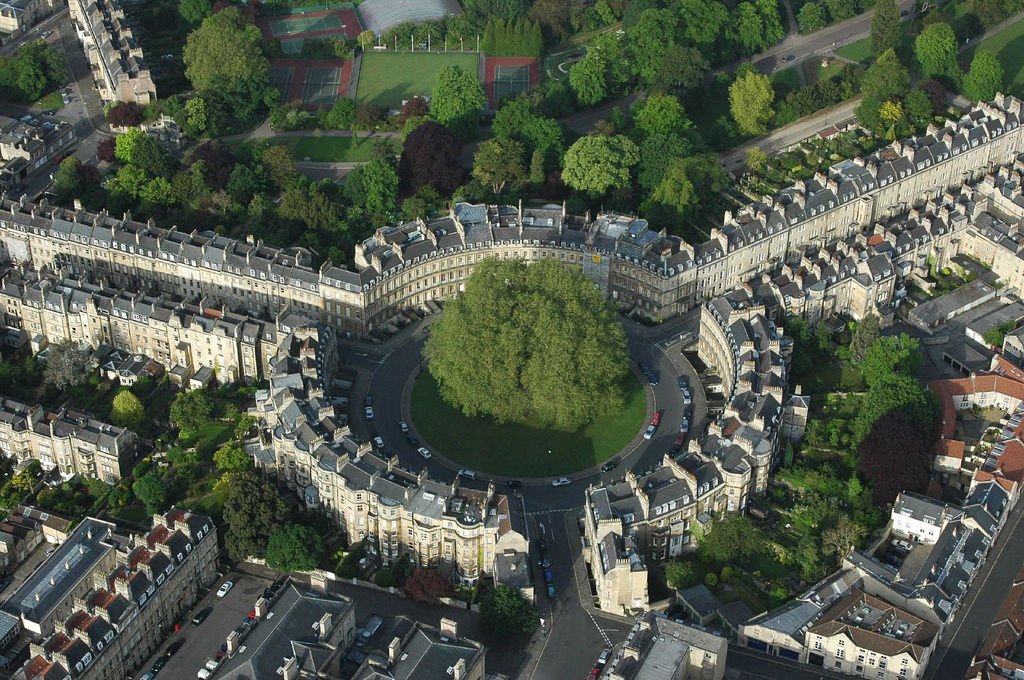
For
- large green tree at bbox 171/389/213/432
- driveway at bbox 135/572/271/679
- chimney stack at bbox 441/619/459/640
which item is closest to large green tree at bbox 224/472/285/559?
driveway at bbox 135/572/271/679

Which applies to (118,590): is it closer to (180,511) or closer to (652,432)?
(180,511)

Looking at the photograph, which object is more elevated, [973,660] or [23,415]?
[23,415]

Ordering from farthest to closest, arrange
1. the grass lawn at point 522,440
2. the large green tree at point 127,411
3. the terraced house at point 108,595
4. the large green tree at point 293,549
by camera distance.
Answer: the large green tree at point 127,411 < the grass lawn at point 522,440 < the large green tree at point 293,549 < the terraced house at point 108,595

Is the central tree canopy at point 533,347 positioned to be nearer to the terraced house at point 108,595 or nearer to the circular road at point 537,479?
the circular road at point 537,479

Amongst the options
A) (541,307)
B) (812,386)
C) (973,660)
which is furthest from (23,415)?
(973,660)

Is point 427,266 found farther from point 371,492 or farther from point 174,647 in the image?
point 174,647

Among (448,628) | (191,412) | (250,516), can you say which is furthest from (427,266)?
(448,628)

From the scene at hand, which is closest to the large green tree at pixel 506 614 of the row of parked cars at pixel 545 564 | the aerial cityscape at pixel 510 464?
the aerial cityscape at pixel 510 464
